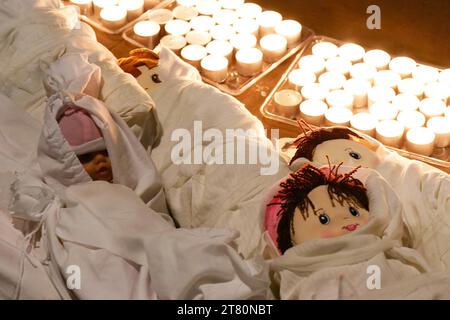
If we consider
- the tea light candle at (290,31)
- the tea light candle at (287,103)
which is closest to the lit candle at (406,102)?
the tea light candle at (287,103)

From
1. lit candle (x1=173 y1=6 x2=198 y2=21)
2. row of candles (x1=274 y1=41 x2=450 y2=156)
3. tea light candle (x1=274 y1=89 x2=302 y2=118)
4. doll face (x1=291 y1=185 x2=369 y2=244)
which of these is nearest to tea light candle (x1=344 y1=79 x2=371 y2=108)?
row of candles (x1=274 y1=41 x2=450 y2=156)

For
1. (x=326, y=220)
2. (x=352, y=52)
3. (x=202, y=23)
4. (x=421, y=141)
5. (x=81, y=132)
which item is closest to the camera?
(x=326, y=220)

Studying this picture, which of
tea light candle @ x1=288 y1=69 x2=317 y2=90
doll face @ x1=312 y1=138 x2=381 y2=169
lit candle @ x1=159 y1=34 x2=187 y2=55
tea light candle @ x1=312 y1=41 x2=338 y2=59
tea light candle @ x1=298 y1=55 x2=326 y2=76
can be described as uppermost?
doll face @ x1=312 y1=138 x2=381 y2=169

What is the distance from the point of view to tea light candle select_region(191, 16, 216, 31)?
65.2 inches

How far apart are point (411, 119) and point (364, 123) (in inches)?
3.9

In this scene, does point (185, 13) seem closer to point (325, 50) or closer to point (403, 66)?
point (325, 50)

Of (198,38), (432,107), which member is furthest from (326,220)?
(198,38)

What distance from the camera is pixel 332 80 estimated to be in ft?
4.91

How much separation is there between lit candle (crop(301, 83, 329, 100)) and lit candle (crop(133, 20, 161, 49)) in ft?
1.34

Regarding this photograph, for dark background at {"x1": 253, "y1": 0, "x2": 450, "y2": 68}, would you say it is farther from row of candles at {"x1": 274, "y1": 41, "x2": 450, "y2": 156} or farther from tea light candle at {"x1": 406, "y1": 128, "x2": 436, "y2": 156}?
tea light candle at {"x1": 406, "y1": 128, "x2": 436, "y2": 156}

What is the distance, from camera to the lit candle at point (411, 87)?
1.45 meters
